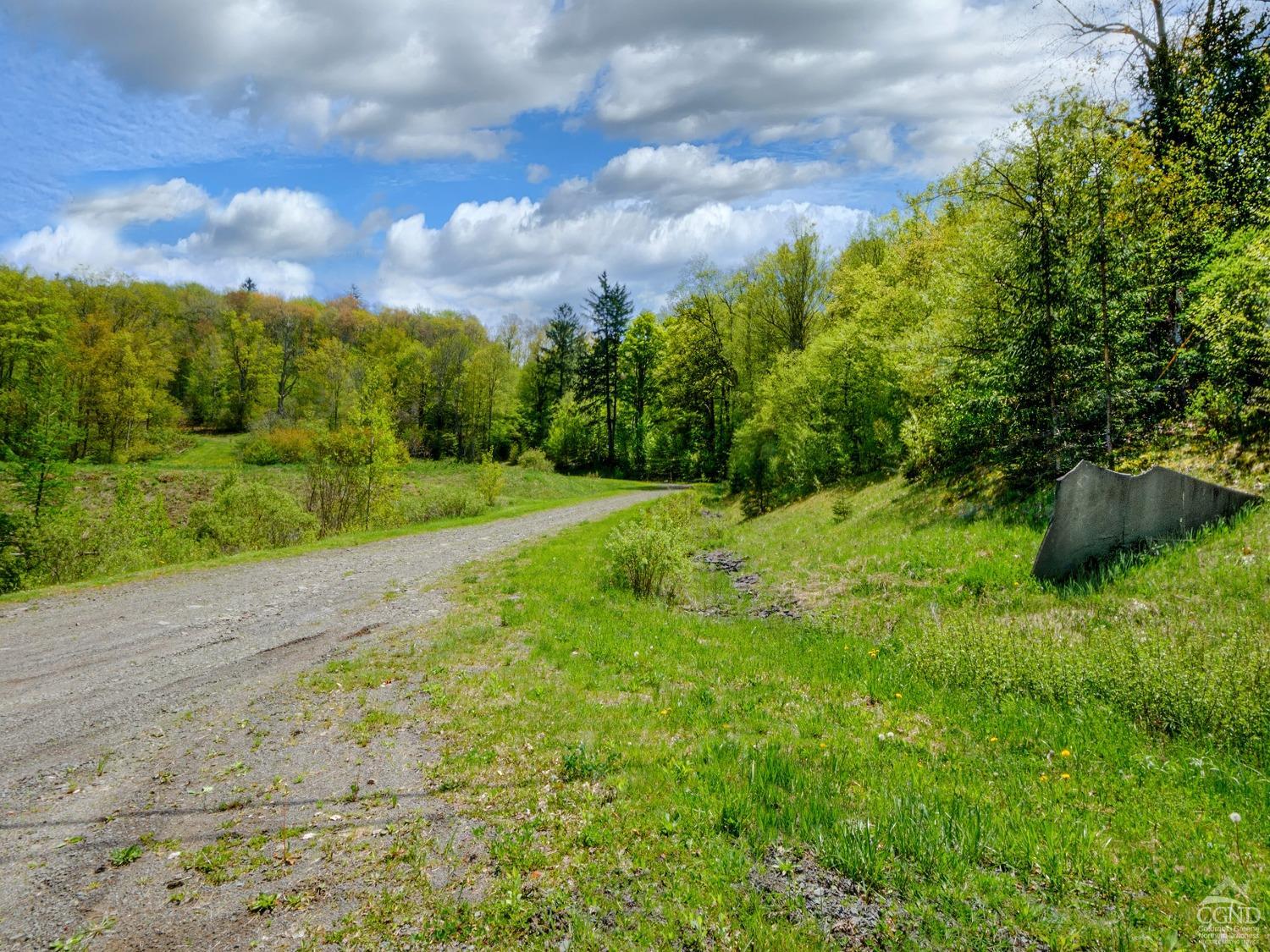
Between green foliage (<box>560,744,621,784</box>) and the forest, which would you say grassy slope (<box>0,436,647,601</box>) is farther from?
green foliage (<box>560,744,621,784</box>)

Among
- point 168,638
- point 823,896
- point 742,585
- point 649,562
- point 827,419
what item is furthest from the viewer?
point 827,419

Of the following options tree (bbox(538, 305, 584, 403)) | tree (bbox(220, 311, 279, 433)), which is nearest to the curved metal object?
tree (bbox(538, 305, 584, 403))

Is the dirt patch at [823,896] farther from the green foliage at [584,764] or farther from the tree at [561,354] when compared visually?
the tree at [561,354]

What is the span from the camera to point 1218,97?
15.0m

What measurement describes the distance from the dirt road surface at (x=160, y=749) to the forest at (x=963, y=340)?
A: 407 inches

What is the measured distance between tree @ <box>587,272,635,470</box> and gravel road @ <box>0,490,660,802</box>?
49.4 meters

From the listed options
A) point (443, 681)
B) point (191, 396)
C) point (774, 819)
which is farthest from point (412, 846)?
point (191, 396)

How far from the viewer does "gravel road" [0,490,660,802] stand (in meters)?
6.70

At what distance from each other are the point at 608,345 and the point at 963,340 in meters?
52.6

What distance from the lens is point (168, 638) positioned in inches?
389

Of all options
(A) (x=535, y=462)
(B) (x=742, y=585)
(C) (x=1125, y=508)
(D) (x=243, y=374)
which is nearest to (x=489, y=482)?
(A) (x=535, y=462)

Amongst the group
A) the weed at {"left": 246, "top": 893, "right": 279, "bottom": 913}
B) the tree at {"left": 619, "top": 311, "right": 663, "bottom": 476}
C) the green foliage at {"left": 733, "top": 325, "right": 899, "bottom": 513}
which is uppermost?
the tree at {"left": 619, "top": 311, "right": 663, "bottom": 476}

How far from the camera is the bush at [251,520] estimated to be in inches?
843

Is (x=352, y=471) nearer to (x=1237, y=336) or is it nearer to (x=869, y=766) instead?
(x=869, y=766)
